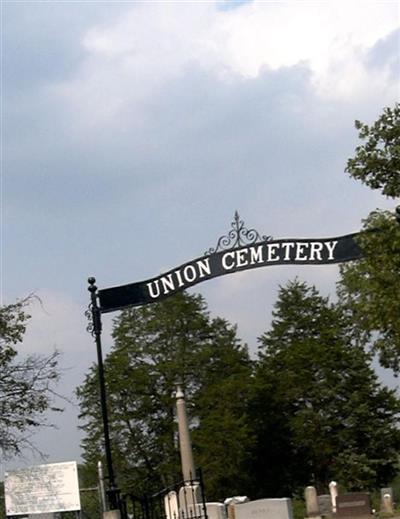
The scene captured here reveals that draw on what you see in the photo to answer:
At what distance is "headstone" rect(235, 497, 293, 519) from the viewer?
23.3 metres

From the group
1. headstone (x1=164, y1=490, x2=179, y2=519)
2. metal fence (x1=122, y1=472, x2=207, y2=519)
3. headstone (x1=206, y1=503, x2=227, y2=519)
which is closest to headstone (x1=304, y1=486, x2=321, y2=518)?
headstone (x1=206, y1=503, x2=227, y2=519)

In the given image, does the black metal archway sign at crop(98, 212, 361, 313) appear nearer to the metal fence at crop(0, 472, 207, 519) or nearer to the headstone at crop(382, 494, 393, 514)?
the metal fence at crop(0, 472, 207, 519)

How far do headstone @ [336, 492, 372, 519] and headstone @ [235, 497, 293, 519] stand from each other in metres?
10.5

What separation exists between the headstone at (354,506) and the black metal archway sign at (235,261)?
1603cm

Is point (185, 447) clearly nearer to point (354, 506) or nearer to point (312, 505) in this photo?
point (354, 506)

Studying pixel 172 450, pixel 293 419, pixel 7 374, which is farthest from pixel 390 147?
pixel 293 419

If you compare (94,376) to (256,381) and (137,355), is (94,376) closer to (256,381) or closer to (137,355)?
(137,355)

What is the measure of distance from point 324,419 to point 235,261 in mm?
32816

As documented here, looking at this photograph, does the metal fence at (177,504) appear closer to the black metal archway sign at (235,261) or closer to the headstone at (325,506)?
the black metal archway sign at (235,261)

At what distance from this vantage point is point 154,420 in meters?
47.4

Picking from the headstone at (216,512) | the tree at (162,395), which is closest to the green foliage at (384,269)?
the headstone at (216,512)

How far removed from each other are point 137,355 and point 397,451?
1384cm

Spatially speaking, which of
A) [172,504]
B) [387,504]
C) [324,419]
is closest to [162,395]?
[324,419]

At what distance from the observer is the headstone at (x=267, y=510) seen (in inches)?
918
